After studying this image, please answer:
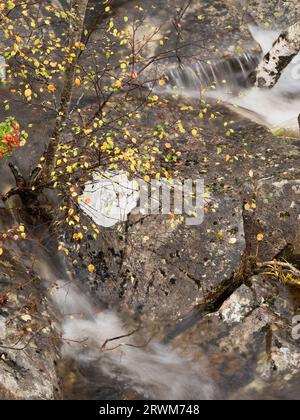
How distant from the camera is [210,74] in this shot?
34.9ft

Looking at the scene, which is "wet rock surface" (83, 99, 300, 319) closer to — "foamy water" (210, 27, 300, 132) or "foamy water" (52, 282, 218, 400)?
"foamy water" (52, 282, 218, 400)

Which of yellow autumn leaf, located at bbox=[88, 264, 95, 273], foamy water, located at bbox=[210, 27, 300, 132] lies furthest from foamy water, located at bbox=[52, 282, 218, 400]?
foamy water, located at bbox=[210, 27, 300, 132]

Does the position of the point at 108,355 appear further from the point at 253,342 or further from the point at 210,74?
the point at 210,74

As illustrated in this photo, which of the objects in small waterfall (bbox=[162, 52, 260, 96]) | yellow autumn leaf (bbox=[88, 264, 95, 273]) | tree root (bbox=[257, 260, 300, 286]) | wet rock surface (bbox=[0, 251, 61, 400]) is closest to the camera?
wet rock surface (bbox=[0, 251, 61, 400])

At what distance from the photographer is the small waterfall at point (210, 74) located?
33.9ft

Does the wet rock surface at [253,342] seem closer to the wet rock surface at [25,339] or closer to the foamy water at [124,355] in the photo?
the foamy water at [124,355]

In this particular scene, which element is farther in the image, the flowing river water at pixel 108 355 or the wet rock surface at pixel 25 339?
the flowing river water at pixel 108 355

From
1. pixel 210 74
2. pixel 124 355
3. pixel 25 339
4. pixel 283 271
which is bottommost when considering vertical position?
pixel 124 355

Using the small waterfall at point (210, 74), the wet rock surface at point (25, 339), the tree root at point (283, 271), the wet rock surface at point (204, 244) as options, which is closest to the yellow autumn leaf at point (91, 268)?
the wet rock surface at point (204, 244)

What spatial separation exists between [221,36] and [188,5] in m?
1.19

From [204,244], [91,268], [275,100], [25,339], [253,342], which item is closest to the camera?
[25,339]

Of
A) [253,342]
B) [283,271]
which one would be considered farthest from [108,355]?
[283,271]

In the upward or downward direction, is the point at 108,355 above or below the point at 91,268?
below

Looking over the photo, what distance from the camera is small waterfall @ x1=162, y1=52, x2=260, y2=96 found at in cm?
1033
